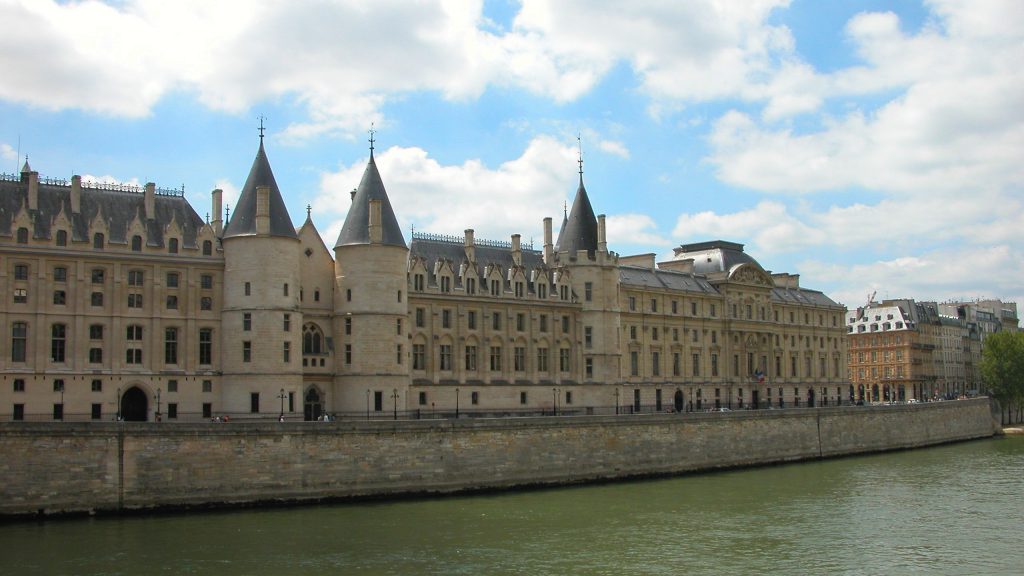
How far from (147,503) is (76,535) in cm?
568

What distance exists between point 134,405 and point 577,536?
26.9m

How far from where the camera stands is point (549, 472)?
58.0m

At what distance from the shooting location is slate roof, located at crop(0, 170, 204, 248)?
55.1 m

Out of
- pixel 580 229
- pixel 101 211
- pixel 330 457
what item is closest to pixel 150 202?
pixel 101 211

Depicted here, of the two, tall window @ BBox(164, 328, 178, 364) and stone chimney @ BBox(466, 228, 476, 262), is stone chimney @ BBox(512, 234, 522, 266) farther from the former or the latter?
tall window @ BBox(164, 328, 178, 364)

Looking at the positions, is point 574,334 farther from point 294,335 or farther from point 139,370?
point 139,370

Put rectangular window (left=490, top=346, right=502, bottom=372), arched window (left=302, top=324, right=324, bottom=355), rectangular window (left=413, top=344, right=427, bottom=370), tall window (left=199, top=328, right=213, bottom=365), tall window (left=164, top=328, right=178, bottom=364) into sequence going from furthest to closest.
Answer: rectangular window (left=490, top=346, right=502, bottom=372) < rectangular window (left=413, top=344, right=427, bottom=370) < arched window (left=302, top=324, right=324, bottom=355) < tall window (left=199, top=328, right=213, bottom=365) < tall window (left=164, top=328, right=178, bottom=364)

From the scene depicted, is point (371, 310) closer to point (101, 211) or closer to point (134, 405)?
point (134, 405)

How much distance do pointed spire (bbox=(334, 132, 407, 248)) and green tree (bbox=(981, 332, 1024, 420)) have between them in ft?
252

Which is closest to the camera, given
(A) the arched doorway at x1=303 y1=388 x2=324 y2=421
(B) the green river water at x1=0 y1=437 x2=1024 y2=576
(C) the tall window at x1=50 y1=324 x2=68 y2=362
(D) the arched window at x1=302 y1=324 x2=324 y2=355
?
(B) the green river water at x1=0 y1=437 x2=1024 y2=576

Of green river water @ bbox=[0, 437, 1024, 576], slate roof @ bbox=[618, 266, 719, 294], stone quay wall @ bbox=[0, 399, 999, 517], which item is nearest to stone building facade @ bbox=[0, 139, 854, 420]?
slate roof @ bbox=[618, 266, 719, 294]

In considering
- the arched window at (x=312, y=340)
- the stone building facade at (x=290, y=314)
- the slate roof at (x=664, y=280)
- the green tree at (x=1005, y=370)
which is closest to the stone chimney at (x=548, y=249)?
the stone building facade at (x=290, y=314)

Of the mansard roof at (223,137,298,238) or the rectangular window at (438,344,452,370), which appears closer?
the mansard roof at (223,137,298,238)

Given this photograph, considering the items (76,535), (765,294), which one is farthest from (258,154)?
(765,294)
